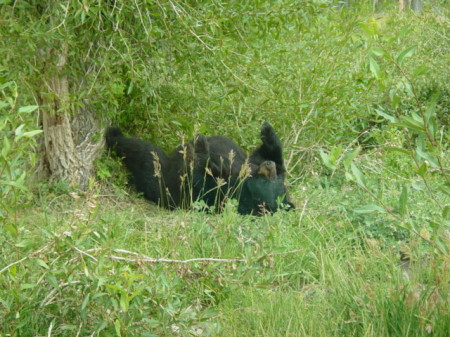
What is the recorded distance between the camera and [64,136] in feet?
19.6

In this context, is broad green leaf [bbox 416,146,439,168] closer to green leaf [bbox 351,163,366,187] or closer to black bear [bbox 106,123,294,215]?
green leaf [bbox 351,163,366,187]

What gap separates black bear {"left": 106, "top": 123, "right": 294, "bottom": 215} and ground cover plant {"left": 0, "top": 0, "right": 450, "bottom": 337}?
0.17 m

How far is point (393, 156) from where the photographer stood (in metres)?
7.52

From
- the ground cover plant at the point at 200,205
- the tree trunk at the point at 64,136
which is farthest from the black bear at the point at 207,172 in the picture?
the tree trunk at the point at 64,136

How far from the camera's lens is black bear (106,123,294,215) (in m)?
6.39

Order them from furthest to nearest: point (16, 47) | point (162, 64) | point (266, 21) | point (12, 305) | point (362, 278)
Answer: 1. point (162, 64)
2. point (266, 21)
3. point (16, 47)
4. point (362, 278)
5. point (12, 305)

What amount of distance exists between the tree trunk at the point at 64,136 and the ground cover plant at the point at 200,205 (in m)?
0.03

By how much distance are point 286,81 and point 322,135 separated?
0.93m

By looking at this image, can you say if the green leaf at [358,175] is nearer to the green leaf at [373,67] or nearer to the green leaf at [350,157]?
the green leaf at [350,157]

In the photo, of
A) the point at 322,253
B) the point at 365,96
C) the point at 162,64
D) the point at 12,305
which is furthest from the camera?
the point at 365,96

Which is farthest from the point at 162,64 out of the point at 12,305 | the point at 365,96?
the point at 12,305

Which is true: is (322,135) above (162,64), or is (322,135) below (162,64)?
below

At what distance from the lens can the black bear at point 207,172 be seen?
6.39m

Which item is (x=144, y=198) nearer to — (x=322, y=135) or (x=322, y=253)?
(x=322, y=135)
